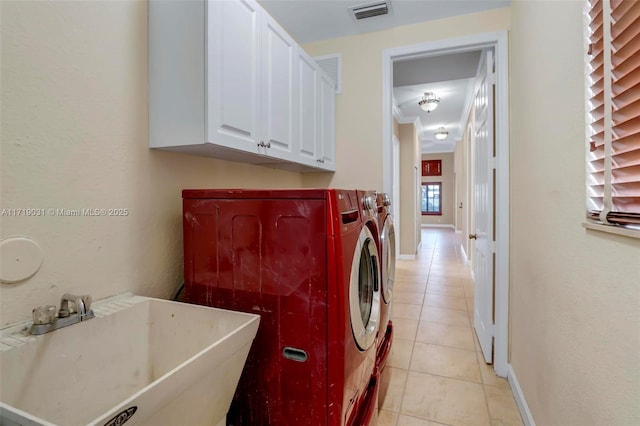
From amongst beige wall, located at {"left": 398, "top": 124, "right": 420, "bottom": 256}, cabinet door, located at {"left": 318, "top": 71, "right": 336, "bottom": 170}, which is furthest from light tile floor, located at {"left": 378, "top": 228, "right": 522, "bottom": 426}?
beige wall, located at {"left": 398, "top": 124, "right": 420, "bottom": 256}

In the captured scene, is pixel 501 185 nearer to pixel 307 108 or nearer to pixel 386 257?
pixel 386 257

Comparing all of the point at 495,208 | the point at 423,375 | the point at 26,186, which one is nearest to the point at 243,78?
the point at 26,186

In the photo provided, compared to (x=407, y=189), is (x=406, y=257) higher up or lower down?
lower down

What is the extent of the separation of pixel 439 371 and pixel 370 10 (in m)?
2.60

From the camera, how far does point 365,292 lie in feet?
4.75

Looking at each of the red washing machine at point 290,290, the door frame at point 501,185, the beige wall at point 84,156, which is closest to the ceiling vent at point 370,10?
the door frame at point 501,185

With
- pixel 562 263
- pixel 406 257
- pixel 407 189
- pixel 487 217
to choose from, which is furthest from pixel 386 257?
pixel 407 189

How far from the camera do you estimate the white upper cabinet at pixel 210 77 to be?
4.02ft

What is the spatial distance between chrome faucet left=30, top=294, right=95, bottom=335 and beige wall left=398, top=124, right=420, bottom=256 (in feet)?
17.4

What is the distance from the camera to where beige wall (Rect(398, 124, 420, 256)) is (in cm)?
576

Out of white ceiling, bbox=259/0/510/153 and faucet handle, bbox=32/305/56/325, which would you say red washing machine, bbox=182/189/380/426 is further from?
white ceiling, bbox=259/0/510/153

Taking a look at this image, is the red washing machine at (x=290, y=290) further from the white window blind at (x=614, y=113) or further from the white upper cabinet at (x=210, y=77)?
the white window blind at (x=614, y=113)

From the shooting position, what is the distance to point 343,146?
260 centimetres

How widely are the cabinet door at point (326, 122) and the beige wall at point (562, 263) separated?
1299 millimetres
